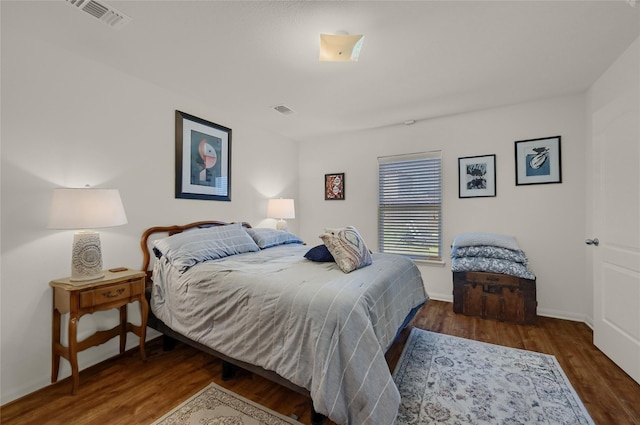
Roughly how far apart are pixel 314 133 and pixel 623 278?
385 centimetres

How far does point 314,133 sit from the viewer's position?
448cm

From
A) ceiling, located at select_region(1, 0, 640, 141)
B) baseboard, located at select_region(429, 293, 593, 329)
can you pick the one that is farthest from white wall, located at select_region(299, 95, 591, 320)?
ceiling, located at select_region(1, 0, 640, 141)

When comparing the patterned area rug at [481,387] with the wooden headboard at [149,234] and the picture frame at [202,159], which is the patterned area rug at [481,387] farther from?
the picture frame at [202,159]

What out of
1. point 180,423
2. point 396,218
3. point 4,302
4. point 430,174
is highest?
point 430,174

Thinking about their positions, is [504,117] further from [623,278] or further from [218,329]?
[218,329]

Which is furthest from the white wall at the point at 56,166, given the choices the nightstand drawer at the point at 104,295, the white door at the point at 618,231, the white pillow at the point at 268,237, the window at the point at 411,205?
the white door at the point at 618,231

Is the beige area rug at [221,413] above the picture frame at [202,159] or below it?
below

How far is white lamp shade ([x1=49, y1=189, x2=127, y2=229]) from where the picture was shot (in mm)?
1856

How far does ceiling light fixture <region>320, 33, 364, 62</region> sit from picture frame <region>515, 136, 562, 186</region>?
2.54 m

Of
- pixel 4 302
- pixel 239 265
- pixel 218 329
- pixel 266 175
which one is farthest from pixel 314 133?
pixel 4 302

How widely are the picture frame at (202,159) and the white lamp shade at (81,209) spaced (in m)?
0.94

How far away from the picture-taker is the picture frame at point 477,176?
345 cm

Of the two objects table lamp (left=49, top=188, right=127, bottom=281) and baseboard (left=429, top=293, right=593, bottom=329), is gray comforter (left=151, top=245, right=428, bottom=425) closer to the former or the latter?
table lamp (left=49, top=188, right=127, bottom=281)

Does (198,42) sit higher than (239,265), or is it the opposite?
(198,42)
